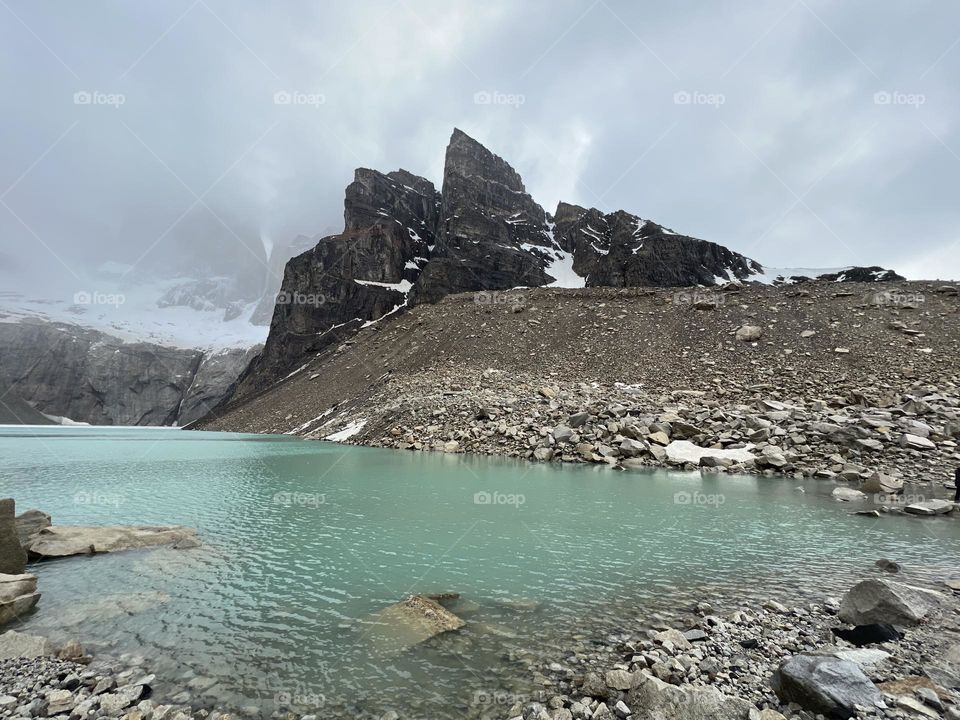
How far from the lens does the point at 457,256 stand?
95062mm

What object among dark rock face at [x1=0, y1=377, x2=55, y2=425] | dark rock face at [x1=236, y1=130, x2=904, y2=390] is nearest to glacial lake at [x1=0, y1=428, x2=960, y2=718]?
dark rock face at [x1=236, y1=130, x2=904, y2=390]

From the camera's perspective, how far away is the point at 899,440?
21.7 metres

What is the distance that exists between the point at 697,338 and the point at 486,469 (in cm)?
3137

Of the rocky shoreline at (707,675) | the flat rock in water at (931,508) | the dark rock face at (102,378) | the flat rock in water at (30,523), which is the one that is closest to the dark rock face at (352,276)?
the dark rock face at (102,378)

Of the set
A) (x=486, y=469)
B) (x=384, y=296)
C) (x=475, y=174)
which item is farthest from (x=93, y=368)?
(x=486, y=469)

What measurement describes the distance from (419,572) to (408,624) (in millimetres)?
2295

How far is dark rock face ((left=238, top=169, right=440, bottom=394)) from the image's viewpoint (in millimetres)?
95125

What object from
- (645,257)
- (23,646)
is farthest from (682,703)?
(645,257)

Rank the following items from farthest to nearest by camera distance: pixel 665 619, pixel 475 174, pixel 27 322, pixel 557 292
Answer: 1. pixel 27 322
2. pixel 475 174
3. pixel 557 292
4. pixel 665 619

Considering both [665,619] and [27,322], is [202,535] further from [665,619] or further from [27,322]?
[27,322]

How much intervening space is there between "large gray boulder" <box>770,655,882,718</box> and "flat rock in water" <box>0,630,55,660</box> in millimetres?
7947

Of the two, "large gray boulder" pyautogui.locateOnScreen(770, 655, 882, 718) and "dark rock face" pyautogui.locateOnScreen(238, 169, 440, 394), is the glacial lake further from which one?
"dark rock face" pyautogui.locateOnScreen(238, 169, 440, 394)

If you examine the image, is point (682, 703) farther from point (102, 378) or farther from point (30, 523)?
point (102, 378)

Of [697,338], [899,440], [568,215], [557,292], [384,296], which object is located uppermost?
[568,215]
